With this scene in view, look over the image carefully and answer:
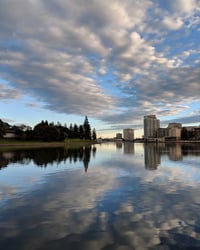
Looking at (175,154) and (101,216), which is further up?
(175,154)

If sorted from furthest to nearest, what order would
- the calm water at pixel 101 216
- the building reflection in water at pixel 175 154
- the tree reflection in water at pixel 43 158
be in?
the building reflection in water at pixel 175 154, the tree reflection in water at pixel 43 158, the calm water at pixel 101 216

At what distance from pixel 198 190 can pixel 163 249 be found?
8754mm

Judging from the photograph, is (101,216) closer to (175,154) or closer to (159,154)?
(159,154)

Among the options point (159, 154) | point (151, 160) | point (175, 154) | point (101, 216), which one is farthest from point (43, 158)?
point (101, 216)

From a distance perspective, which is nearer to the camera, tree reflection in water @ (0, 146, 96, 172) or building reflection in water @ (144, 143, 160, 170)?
building reflection in water @ (144, 143, 160, 170)

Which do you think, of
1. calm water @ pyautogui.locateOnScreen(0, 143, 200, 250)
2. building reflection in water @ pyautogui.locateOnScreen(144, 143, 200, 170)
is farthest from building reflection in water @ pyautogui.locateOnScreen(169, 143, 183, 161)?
calm water @ pyautogui.locateOnScreen(0, 143, 200, 250)

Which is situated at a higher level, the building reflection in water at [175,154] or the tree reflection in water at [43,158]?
the building reflection in water at [175,154]

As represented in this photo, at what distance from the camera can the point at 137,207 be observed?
11.1 m

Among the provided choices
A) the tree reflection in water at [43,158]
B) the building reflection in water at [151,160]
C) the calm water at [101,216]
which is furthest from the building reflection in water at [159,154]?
the calm water at [101,216]

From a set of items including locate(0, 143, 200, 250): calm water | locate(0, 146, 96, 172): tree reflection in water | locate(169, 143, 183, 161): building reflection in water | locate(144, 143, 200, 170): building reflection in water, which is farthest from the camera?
locate(169, 143, 183, 161): building reflection in water

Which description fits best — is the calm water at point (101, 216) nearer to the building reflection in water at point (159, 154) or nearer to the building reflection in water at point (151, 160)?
the building reflection in water at point (151, 160)

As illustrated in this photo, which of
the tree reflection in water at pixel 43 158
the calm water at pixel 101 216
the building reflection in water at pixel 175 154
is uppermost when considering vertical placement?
the building reflection in water at pixel 175 154

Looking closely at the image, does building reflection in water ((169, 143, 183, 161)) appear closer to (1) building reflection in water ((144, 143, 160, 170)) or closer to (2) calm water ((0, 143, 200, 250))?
(1) building reflection in water ((144, 143, 160, 170))

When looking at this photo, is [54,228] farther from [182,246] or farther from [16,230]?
[182,246]
